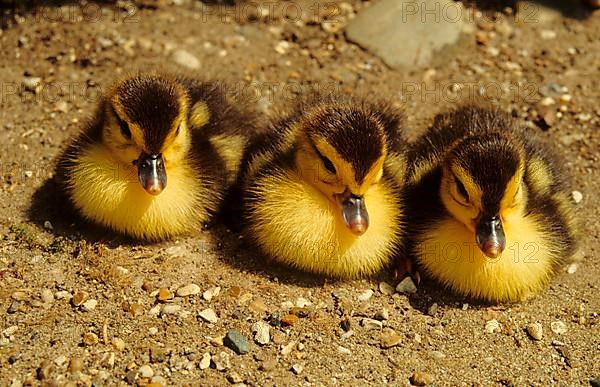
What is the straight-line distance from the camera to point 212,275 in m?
3.47

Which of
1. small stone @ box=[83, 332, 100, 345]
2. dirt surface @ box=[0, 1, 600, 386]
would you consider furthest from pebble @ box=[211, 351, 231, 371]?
small stone @ box=[83, 332, 100, 345]

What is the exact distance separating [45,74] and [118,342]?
2094 millimetres

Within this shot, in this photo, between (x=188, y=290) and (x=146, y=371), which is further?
(x=188, y=290)

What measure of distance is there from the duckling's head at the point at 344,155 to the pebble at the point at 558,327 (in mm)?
902

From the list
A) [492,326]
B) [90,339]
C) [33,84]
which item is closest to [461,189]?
[492,326]

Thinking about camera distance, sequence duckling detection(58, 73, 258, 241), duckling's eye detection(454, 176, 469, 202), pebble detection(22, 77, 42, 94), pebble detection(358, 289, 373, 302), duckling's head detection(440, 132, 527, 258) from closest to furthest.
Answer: duckling's head detection(440, 132, 527, 258), duckling's eye detection(454, 176, 469, 202), duckling detection(58, 73, 258, 241), pebble detection(358, 289, 373, 302), pebble detection(22, 77, 42, 94)

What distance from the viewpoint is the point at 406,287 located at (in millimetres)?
3471

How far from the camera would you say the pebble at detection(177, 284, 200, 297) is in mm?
3348

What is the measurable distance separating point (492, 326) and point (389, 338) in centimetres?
46

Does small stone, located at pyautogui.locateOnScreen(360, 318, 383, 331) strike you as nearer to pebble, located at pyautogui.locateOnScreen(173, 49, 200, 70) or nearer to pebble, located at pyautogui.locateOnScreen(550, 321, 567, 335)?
pebble, located at pyautogui.locateOnScreen(550, 321, 567, 335)

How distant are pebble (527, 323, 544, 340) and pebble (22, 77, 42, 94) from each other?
9.55 ft

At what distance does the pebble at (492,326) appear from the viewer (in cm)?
331

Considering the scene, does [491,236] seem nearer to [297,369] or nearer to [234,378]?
[297,369]

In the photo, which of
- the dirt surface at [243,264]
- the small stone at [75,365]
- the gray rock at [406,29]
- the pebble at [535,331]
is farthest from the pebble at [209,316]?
the gray rock at [406,29]
